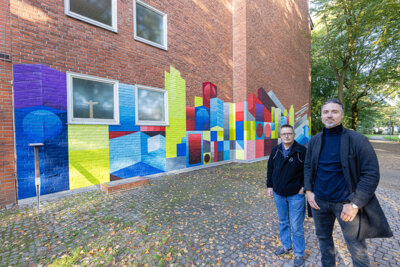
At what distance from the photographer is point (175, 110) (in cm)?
823

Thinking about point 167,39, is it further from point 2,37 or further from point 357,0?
point 357,0

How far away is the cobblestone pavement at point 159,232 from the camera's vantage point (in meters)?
2.70

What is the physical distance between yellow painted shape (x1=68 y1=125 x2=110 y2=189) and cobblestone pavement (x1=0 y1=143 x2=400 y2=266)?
23.5 inches

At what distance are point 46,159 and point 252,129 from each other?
938cm

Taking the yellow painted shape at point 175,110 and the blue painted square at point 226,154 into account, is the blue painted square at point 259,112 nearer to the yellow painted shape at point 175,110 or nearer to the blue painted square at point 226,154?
the blue painted square at point 226,154

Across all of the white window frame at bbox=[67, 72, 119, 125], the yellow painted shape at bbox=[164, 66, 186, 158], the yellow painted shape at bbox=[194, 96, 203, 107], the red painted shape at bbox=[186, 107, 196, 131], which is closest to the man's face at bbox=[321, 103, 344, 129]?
the white window frame at bbox=[67, 72, 119, 125]

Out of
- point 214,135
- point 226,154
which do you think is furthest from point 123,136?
point 226,154

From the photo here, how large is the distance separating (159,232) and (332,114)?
3.22 metres

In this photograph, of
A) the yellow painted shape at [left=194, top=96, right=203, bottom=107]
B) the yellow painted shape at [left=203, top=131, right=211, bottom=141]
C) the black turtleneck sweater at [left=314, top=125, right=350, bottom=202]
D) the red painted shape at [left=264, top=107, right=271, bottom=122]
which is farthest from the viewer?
the red painted shape at [left=264, top=107, right=271, bottom=122]

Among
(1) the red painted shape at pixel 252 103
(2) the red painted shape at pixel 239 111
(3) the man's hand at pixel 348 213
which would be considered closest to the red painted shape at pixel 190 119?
(2) the red painted shape at pixel 239 111

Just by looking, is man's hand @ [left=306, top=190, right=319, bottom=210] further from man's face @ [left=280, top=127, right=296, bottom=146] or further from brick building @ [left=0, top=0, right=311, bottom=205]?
brick building @ [left=0, top=0, right=311, bottom=205]

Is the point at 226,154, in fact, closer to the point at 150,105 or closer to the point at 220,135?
the point at 220,135

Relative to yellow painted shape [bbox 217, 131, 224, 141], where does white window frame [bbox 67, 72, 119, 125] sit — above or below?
A: above

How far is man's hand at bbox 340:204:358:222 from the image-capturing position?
5.87 feet
